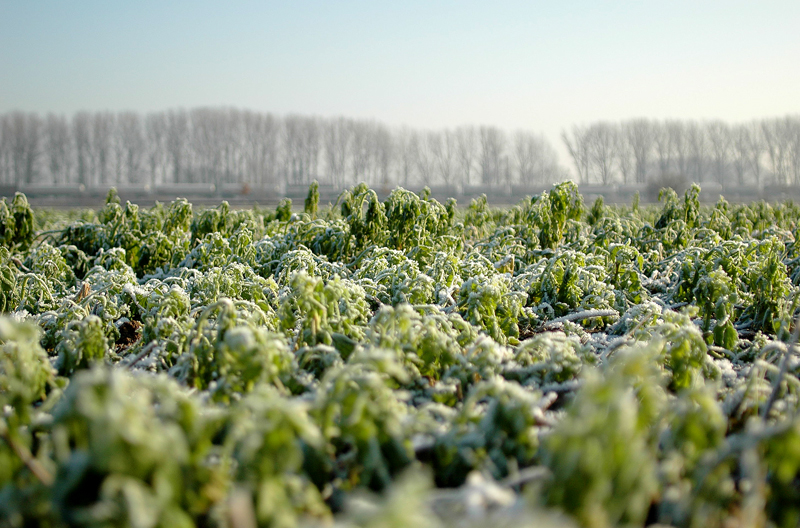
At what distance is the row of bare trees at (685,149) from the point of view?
6291 cm

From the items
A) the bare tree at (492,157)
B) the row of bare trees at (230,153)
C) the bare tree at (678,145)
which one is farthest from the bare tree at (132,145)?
the bare tree at (678,145)

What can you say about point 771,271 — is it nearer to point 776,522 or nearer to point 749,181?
point 776,522

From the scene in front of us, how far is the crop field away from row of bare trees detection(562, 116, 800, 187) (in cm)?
6267

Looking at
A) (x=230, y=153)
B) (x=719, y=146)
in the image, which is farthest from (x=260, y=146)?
(x=719, y=146)

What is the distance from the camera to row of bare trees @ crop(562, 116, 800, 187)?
206ft

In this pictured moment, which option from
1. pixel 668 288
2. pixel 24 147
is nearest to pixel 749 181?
pixel 668 288

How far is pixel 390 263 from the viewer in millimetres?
3764

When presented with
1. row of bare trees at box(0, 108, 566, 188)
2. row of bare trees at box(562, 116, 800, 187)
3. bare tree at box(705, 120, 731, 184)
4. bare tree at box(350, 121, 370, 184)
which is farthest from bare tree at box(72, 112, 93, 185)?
bare tree at box(705, 120, 731, 184)

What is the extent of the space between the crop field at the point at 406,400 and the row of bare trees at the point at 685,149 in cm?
6267

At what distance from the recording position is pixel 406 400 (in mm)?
1814

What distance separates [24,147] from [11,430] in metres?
72.6

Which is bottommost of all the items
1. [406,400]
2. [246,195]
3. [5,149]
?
[406,400]

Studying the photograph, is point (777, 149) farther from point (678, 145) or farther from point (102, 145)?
point (102, 145)

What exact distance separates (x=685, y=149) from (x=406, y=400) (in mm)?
74031
